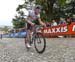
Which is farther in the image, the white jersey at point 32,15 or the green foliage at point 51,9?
the green foliage at point 51,9

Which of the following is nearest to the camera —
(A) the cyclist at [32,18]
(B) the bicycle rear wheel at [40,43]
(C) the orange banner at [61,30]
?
(B) the bicycle rear wheel at [40,43]

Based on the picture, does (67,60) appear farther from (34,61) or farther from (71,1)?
(71,1)

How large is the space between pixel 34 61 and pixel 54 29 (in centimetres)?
1574

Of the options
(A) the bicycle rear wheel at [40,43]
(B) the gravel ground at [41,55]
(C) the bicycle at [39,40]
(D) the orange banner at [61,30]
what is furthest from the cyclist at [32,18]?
(D) the orange banner at [61,30]

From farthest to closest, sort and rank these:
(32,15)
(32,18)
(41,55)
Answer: (32,18) → (32,15) → (41,55)

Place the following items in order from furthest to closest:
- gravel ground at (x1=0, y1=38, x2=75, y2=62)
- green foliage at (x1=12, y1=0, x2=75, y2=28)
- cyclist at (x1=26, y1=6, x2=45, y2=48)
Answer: green foliage at (x1=12, y1=0, x2=75, y2=28), cyclist at (x1=26, y1=6, x2=45, y2=48), gravel ground at (x1=0, y1=38, x2=75, y2=62)

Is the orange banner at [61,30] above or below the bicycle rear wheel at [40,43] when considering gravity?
below

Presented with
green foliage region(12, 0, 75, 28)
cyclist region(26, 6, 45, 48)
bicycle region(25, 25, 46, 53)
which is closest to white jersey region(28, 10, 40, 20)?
cyclist region(26, 6, 45, 48)

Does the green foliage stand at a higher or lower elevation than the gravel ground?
lower

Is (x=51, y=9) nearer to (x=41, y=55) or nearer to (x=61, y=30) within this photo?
(x=61, y=30)

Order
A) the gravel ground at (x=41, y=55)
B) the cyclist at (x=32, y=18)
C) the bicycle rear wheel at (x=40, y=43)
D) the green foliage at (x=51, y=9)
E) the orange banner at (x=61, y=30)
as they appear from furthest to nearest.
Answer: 1. the green foliage at (x=51, y=9)
2. the orange banner at (x=61, y=30)
3. the cyclist at (x=32, y=18)
4. the bicycle rear wheel at (x=40, y=43)
5. the gravel ground at (x=41, y=55)

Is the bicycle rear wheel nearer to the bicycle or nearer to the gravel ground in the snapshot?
the bicycle

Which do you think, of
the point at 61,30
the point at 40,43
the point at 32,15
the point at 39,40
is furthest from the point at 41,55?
the point at 61,30

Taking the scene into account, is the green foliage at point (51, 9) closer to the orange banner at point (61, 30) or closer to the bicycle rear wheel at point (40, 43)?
the orange banner at point (61, 30)
